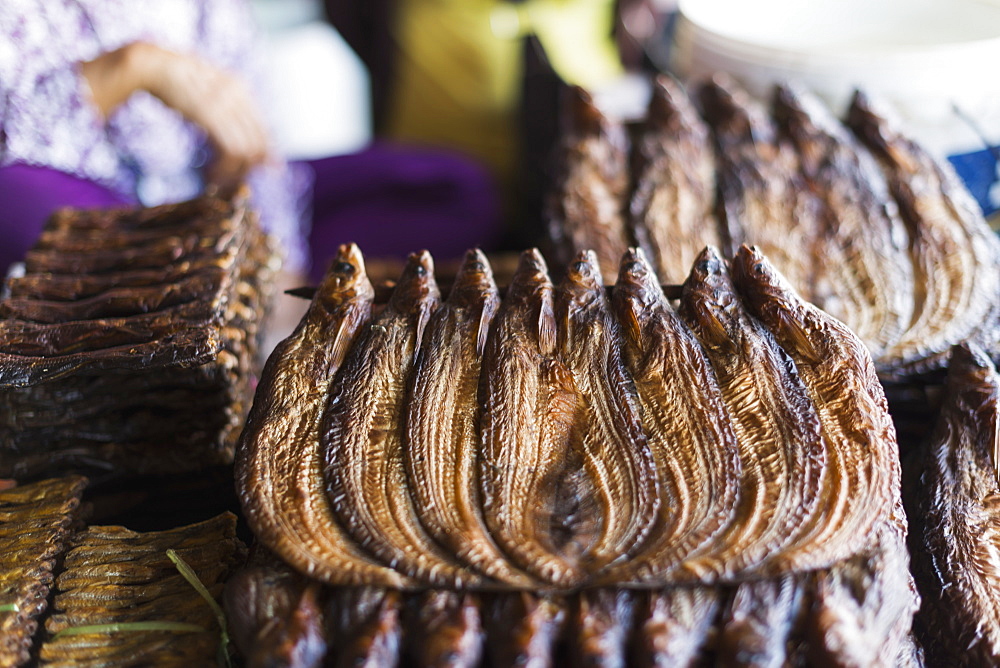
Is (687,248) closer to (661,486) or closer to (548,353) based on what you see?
(548,353)

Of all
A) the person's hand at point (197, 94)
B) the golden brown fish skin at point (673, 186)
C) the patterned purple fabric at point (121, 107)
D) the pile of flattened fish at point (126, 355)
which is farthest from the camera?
the person's hand at point (197, 94)

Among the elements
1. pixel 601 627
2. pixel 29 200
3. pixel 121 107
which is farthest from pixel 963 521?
pixel 121 107

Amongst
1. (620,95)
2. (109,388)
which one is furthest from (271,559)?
(620,95)

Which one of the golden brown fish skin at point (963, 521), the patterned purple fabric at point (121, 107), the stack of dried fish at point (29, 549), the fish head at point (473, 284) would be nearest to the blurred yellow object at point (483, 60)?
the patterned purple fabric at point (121, 107)

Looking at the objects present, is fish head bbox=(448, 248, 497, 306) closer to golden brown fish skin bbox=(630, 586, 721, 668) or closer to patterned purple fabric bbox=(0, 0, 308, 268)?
golden brown fish skin bbox=(630, 586, 721, 668)

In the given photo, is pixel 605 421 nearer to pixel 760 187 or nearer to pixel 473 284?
pixel 473 284

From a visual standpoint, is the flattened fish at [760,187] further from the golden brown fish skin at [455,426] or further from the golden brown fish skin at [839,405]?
the golden brown fish skin at [455,426]
